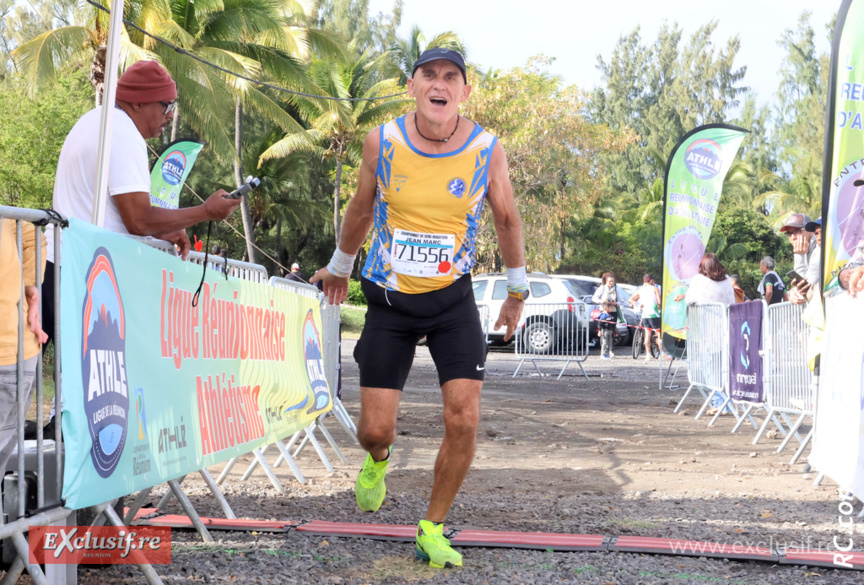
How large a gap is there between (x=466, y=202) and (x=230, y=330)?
1518 mm

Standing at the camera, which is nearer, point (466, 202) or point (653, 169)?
point (466, 202)

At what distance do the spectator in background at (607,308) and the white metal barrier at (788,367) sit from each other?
12071 mm

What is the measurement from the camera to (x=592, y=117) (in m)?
67.6

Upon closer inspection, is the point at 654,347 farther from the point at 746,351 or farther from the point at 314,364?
the point at 314,364

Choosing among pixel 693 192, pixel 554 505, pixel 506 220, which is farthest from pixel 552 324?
pixel 506 220

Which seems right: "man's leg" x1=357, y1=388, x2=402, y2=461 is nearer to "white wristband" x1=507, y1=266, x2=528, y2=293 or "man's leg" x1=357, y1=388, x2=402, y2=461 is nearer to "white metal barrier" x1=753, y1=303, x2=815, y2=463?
"white wristband" x1=507, y1=266, x2=528, y2=293

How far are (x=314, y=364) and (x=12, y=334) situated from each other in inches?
158

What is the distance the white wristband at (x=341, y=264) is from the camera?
176 inches

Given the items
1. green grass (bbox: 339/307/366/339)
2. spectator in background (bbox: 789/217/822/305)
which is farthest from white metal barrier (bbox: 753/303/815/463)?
green grass (bbox: 339/307/366/339)

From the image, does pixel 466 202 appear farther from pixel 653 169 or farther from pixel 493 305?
pixel 653 169

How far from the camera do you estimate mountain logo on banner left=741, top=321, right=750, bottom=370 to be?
8856 millimetres

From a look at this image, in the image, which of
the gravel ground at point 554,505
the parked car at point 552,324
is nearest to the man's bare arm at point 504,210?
the gravel ground at point 554,505

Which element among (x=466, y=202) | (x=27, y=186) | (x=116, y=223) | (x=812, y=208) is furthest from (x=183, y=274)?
(x=812, y=208)

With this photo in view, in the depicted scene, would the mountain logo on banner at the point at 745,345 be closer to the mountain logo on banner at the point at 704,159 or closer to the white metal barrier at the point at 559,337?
the mountain logo on banner at the point at 704,159
